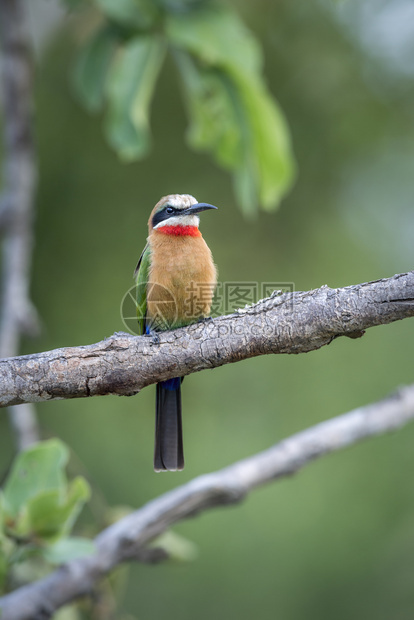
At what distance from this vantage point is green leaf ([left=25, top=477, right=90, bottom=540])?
293cm

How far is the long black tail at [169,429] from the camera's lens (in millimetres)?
3672

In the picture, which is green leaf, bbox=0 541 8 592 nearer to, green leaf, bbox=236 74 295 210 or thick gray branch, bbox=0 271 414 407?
thick gray branch, bbox=0 271 414 407

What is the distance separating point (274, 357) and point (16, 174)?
3109 millimetres

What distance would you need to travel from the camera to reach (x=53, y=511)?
2.96m

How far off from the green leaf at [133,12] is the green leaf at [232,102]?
0.12 m

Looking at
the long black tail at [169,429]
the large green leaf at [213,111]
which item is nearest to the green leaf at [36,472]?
the long black tail at [169,429]

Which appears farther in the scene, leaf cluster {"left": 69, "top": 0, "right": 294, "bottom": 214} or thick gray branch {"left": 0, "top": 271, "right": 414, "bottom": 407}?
leaf cluster {"left": 69, "top": 0, "right": 294, "bottom": 214}

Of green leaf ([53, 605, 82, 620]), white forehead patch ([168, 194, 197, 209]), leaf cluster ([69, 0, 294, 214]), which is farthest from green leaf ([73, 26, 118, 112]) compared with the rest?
green leaf ([53, 605, 82, 620])

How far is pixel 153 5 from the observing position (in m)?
3.56

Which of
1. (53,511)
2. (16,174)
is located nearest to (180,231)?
(53,511)

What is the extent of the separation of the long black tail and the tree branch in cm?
95

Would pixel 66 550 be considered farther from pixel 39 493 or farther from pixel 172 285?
pixel 172 285

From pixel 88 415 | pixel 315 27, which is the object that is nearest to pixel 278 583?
pixel 88 415

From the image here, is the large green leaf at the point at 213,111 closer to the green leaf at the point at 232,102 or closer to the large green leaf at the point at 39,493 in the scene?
the green leaf at the point at 232,102
